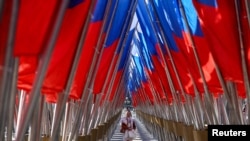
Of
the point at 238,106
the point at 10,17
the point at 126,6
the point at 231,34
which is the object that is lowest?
the point at 238,106

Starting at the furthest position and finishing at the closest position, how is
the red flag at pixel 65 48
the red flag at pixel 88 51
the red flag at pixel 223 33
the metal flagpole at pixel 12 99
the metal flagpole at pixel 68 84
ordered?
the red flag at pixel 88 51 < the red flag at pixel 223 33 < the metal flagpole at pixel 68 84 < the red flag at pixel 65 48 < the metal flagpole at pixel 12 99

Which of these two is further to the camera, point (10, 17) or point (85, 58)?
point (85, 58)

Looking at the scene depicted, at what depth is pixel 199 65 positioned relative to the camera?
1076cm

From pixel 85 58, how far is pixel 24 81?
3.71 m

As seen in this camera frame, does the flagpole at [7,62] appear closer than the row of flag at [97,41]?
Yes

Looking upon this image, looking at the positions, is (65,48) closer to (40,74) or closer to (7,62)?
(40,74)

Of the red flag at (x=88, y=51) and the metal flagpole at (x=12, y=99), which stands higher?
the red flag at (x=88, y=51)

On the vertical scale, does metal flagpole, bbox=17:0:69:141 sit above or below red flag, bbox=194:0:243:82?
below

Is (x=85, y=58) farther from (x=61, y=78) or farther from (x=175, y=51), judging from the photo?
(x=175, y=51)

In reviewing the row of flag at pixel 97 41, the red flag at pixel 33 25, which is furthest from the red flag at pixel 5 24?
the red flag at pixel 33 25

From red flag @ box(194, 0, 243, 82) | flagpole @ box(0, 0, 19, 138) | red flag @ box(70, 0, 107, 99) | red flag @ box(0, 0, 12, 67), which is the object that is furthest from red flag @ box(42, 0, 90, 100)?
red flag @ box(194, 0, 243, 82)

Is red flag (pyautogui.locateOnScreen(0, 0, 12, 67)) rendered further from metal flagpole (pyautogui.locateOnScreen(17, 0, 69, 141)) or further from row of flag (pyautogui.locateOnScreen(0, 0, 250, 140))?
metal flagpole (pyautogui.locateOnScreen(17, 0, 69, 141))

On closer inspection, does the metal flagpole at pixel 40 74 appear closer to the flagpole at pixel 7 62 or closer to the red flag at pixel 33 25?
the red flag at pixel 33 25

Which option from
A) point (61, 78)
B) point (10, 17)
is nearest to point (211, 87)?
point (61, 78)
